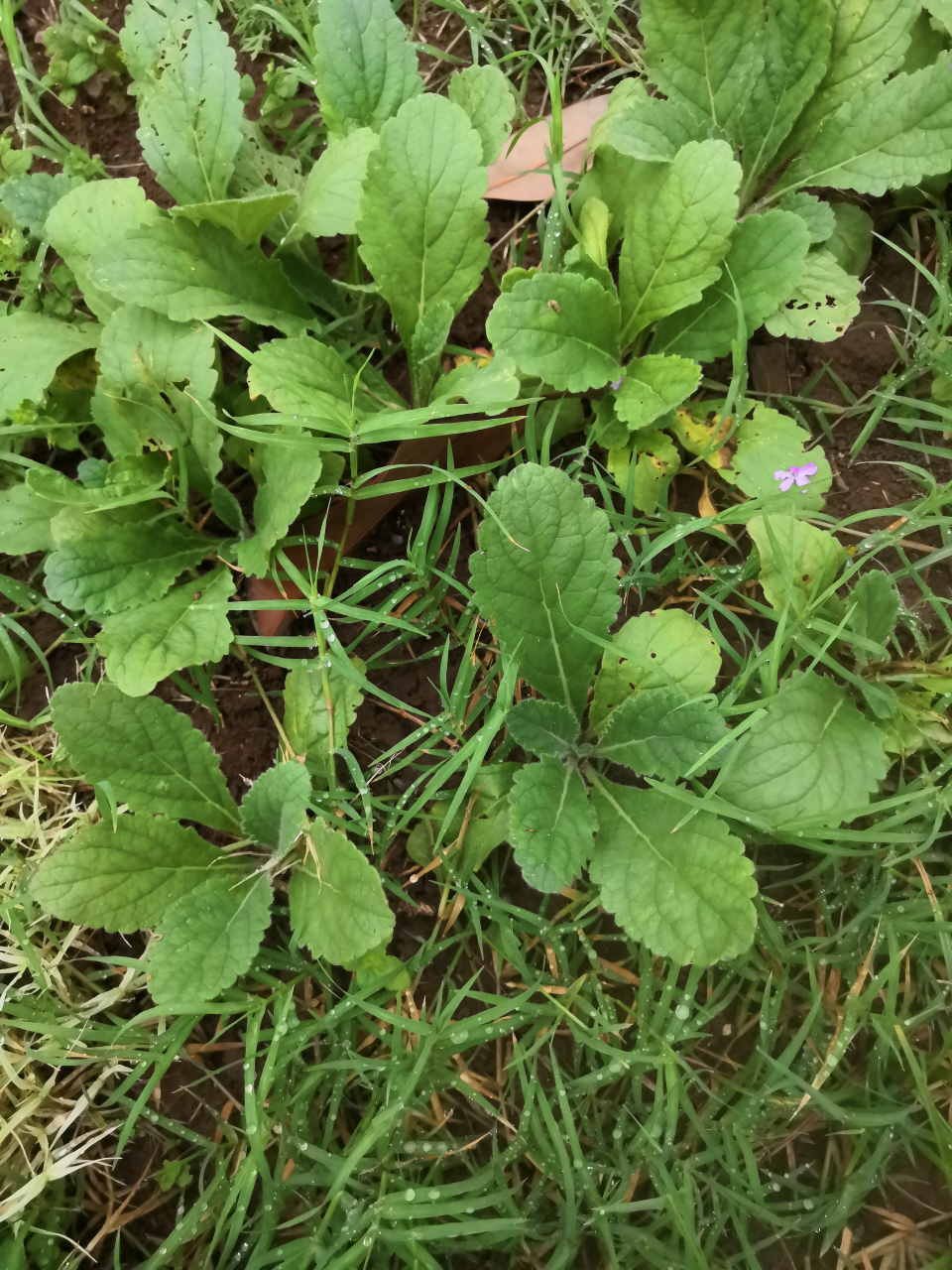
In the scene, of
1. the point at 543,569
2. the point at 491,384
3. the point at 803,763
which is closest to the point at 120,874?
the point at 543,569

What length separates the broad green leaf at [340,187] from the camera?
1.18m

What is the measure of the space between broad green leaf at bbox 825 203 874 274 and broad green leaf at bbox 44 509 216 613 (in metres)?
1.14

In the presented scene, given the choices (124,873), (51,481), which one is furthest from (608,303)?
(124,873)

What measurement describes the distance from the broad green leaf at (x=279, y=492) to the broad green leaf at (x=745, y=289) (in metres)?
0.59

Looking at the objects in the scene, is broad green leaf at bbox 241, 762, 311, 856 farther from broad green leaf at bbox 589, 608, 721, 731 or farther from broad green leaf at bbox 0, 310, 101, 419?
broad green leaf at bbox 0, 310, 101, 419

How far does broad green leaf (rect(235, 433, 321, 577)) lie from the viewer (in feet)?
3.73

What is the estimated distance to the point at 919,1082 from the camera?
117 centimetres

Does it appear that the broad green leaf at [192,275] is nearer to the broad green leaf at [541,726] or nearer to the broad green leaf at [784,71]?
the broad green leaf at [541,726]

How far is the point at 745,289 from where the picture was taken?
124 centimetres

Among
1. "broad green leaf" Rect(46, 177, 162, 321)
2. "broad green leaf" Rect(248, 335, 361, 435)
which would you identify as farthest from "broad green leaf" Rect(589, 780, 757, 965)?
"broad green leaf" Rect(46, 177, 162, 321)

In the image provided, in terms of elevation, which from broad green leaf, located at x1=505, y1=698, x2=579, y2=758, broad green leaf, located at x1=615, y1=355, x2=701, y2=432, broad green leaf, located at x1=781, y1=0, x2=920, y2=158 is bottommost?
broad green leaf, located at x1=505, y1=698, x2=579, y2=758

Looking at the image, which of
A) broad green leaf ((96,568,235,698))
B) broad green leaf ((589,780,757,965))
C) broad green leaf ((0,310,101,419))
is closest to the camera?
broad green leaf ((589,780,757,965))

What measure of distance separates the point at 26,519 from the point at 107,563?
7.8 inches

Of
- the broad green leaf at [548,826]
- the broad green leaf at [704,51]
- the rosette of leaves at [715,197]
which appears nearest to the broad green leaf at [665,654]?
the broad green leaf at [548,826]
